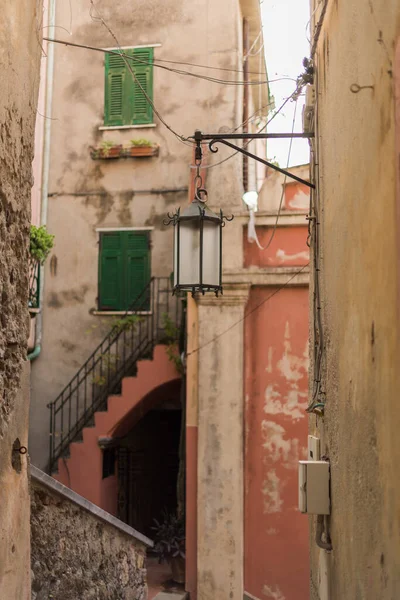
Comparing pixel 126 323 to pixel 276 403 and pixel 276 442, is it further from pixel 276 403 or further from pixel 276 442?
pixel 276 442

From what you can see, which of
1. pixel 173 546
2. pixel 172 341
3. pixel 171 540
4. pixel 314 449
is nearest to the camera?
pixel 314 449

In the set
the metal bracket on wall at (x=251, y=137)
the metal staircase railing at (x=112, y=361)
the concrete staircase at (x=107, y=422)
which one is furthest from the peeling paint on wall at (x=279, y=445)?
the metal bracket on wall at (x=251, y=137)

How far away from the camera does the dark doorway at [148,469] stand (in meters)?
13.0

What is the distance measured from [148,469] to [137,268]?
14.3ft

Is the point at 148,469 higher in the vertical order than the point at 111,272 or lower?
lower

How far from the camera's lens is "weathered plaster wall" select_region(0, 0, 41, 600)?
4.16 metres

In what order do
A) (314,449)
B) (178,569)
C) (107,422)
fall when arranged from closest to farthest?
(314,449) → (178,569) → (107,422)

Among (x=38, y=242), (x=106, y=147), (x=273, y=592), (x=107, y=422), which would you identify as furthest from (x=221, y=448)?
(x=106, y=147)

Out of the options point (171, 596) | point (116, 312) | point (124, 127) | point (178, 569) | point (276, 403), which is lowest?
point (171, 596)

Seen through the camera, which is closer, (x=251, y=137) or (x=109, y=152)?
→ (x=251, y=137)

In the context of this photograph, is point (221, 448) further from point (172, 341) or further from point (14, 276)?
point (14, 276)

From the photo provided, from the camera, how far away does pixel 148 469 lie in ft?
47.4

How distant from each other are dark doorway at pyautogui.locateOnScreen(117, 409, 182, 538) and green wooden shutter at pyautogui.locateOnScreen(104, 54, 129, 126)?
5.84 metres

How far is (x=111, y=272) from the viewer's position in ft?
41.8
